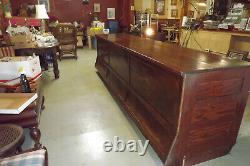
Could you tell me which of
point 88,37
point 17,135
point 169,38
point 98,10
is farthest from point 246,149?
point 98,10

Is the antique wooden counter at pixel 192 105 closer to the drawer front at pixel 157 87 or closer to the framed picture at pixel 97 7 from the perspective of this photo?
the drawer front at pixel 157 87

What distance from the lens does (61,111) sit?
283 cm

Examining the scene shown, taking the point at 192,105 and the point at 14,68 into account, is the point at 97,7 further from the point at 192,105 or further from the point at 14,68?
the point at 192,105

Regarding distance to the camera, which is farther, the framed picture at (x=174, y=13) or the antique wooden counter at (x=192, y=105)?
the framed picture at (x=174, y=13)

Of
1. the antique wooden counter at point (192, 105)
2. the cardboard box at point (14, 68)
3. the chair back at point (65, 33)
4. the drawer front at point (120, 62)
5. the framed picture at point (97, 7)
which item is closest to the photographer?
the antique wooden counter at point (192, 105)

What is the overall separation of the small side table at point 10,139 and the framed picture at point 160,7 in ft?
30.3

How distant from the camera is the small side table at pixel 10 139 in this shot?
1282 millimetres

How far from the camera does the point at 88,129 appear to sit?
2.39 meters

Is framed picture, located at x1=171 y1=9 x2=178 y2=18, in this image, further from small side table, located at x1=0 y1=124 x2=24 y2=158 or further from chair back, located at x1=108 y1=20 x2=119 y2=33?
small side table, located at x1=0 y1=124 x2=24 y2=158

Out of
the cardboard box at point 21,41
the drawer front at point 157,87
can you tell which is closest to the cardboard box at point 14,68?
the cardboard box at point 21,41

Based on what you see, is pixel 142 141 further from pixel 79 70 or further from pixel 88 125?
pixel 79 70

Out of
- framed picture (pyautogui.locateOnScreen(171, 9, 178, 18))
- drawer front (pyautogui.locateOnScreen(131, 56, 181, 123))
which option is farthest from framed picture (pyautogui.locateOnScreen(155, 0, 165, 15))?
drawer front (pyautogui.locateOnScreen(131, 56, 181, 123))

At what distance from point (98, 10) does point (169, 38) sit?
3.26 meters

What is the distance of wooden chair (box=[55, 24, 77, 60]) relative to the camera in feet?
18.2
